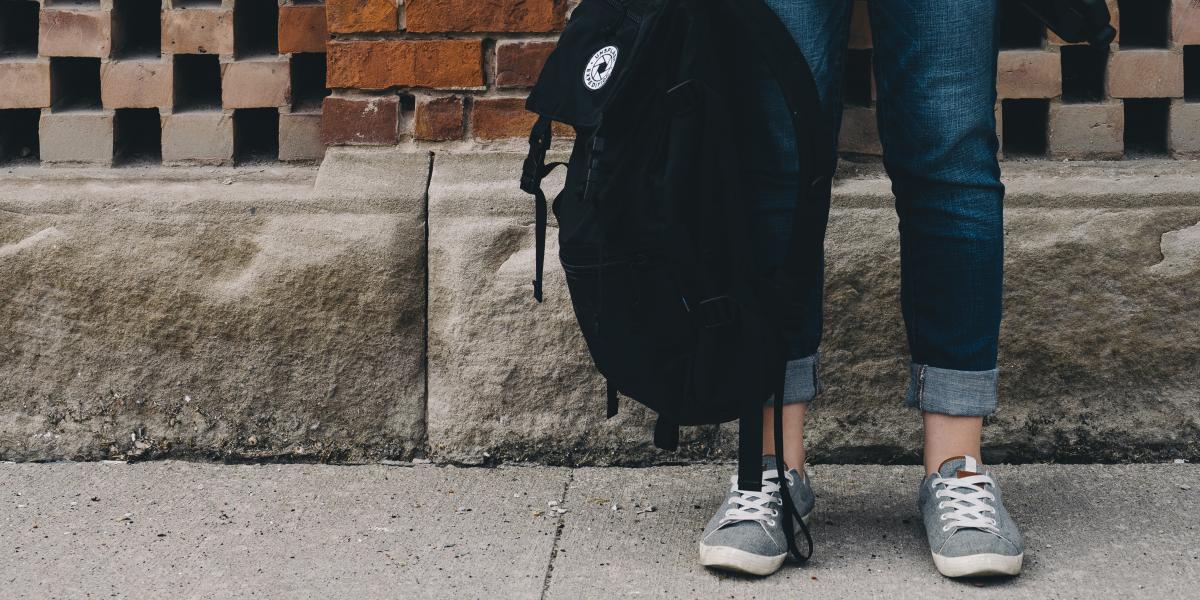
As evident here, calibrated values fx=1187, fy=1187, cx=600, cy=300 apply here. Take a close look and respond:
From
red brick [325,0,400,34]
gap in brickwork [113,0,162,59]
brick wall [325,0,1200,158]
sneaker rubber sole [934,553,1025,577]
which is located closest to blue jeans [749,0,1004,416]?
sneaker rubber sole [934,553,1025,577]

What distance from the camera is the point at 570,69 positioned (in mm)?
1707

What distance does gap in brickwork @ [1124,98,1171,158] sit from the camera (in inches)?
87.4

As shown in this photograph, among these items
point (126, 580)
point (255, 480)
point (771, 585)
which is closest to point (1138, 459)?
point (771, 585)

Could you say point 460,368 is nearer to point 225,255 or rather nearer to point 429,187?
point 429,187

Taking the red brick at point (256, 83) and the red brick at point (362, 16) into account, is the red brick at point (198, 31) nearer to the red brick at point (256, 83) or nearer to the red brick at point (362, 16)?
the red brick at point (256, 83)

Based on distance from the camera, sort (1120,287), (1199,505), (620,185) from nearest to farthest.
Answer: (620,185) < (1199,505) < (1120,287)

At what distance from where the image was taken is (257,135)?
2.35 meters

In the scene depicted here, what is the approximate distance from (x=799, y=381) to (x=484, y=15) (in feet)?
2.84

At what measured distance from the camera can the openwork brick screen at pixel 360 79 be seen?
84.6 inches

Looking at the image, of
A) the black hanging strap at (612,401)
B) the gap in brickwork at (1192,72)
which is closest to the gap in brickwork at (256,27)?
the black hanging strap at (612,401)

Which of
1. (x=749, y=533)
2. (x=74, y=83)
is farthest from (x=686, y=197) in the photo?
(x=74, y=83)

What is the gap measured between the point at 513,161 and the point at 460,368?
393 millimetres

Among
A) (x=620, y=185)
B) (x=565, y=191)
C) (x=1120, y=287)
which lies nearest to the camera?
(x=620, y=185)

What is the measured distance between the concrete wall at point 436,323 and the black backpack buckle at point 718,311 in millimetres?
577
